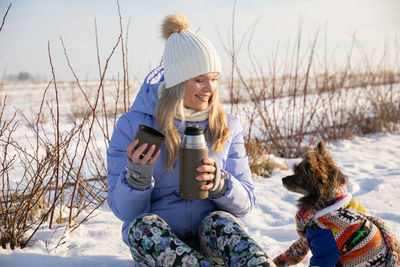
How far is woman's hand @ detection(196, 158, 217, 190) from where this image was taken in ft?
4.38

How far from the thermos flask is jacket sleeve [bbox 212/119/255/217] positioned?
198mm

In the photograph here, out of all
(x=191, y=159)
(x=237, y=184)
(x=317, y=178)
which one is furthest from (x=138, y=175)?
(x=317, y=178)

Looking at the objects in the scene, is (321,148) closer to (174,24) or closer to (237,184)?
(237,184)

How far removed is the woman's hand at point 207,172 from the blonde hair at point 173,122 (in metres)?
0.25

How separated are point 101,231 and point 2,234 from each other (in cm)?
57

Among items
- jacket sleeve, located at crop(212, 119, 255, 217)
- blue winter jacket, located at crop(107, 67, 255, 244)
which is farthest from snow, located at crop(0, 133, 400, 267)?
jacket sleeve, located at crop(212, 119, 255, 217)

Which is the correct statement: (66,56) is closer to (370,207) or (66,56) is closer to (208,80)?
(208,80)

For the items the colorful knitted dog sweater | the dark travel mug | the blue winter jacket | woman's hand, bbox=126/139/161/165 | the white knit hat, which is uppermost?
the white knit hat

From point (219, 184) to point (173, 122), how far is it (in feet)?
1.29

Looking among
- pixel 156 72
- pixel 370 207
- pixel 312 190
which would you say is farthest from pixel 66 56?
pixel 370 207

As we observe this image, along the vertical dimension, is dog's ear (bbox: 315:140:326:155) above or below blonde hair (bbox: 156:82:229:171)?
below

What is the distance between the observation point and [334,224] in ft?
4.81

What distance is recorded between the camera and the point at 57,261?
5.41 ft

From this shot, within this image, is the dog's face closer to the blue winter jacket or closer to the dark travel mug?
the blue winter jacket
